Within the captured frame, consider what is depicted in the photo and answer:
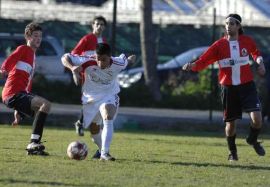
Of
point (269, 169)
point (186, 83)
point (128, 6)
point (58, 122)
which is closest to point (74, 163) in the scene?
point (269, 169)

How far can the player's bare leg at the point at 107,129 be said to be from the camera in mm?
12977

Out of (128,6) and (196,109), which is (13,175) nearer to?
(196,109)

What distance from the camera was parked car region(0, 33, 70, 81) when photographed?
2756cm

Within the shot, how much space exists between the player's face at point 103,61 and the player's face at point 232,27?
69.6 inches

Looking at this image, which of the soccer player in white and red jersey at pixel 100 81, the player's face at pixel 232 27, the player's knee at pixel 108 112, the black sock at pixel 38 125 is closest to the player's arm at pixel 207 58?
the player's face at pixel 232 27

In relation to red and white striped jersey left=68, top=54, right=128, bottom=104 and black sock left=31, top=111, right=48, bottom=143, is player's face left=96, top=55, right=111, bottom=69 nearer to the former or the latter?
red and white striped jersey left=68, top=54, right=128, bottom=104

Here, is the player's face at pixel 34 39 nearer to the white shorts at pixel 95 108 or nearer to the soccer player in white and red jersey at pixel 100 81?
the soccer player in white and red jersey at pixel 100 81

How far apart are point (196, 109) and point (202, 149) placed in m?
9.99

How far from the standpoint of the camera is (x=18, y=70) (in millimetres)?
13641

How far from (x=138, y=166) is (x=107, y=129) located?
2.69ft

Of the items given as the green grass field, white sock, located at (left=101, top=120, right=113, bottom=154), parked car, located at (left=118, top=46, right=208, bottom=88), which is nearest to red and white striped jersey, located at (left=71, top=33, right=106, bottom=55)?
the green grass field

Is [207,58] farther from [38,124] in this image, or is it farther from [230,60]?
[38,124]

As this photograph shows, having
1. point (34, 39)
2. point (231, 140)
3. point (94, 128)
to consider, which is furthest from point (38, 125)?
point (231, 140)

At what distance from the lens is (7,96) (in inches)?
536
